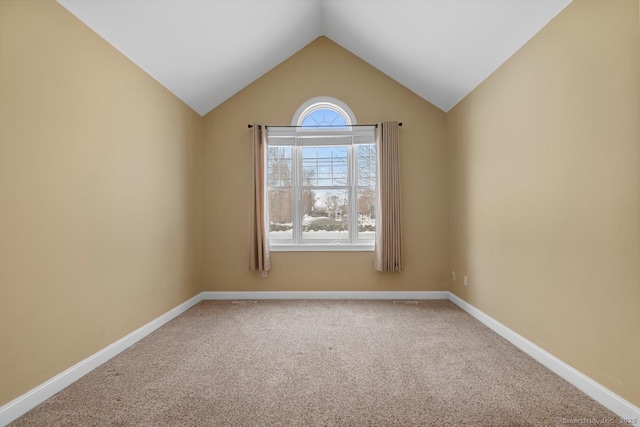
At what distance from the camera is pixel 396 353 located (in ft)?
8.61

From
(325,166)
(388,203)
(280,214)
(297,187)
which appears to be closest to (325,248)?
(280,214)

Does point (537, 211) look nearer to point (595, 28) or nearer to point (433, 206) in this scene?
point (595, 28)

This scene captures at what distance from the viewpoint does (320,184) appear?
14.9 ft

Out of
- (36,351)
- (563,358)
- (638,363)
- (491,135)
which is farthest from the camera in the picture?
(491,135)

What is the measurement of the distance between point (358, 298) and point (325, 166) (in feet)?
6.17

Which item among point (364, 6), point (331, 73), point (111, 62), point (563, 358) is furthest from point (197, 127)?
point (563, 358)

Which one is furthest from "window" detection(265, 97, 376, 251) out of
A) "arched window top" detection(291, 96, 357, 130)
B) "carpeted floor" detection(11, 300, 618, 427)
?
"carpeted floor" detection(11, 300, 618, 427)

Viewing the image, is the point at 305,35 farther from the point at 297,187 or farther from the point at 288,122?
the point at 297,187

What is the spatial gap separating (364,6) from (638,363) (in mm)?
3583

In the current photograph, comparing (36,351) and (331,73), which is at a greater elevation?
(331,73)

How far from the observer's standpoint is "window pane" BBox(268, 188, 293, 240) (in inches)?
179

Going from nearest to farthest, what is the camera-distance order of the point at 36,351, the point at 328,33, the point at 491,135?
1. the point at 36,351
2. the point at 491,135
3. the point at 328,33

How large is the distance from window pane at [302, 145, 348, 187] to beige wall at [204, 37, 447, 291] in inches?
20.8

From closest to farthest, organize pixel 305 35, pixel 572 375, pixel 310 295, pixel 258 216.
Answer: pixel 572 375
pixel 305 35
pixel 258 216
pixel 310 295
